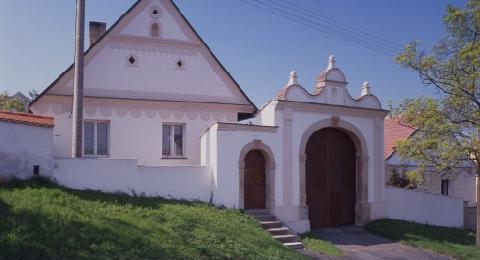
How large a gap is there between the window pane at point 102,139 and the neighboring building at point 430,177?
1284 centimetres

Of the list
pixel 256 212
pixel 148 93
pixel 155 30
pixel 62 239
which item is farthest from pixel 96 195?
pixel 155 30

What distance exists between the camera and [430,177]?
23172 millimetres

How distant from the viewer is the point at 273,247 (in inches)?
467

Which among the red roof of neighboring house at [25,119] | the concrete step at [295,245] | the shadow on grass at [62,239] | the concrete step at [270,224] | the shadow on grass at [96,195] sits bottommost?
the concrete step at [295,245]

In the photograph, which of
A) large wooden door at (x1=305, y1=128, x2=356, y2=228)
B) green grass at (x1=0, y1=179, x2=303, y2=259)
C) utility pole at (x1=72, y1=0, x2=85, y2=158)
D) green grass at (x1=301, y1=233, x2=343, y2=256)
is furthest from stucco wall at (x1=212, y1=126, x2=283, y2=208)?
utility pole at (x1=72, y1=0, x2=85, y2=158)

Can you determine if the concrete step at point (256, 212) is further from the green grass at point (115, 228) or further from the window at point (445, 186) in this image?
the window at point (445, 186)

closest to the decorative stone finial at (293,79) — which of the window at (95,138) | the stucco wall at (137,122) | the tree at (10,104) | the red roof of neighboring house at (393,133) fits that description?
the stucco wall at (137,122)

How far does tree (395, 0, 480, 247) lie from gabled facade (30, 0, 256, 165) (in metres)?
6.23

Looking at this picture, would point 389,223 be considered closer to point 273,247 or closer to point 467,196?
point 273,247

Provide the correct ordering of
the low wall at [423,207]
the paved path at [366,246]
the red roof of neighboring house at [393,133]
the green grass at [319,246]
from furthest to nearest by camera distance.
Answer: the red roof of neighboring house at [393,133], the low wall at [423,207], the paved path at [366,246], the green grass at [319,246]

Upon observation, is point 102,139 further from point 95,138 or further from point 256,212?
point 256,212

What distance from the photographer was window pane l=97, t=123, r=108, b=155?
1670 centimetres

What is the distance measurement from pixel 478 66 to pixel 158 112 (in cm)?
1070

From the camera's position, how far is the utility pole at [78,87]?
47.3 ft
